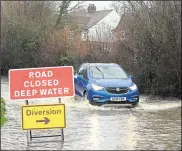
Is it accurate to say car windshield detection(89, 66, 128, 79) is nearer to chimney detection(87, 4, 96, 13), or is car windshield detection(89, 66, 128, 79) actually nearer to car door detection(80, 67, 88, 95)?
car door detection(80, 67, 88, 95)

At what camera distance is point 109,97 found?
14.8 metres

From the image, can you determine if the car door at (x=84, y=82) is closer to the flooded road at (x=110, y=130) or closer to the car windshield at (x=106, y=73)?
the car windshield at (x=106, y=73)

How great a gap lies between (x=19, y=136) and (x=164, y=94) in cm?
985

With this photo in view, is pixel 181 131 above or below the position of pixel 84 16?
below

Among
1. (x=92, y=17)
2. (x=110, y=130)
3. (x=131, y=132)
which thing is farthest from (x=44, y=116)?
(x=92, y=17)

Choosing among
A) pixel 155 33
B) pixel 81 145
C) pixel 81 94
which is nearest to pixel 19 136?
pixel 81 145

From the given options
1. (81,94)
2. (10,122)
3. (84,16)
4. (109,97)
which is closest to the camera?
(10,122)

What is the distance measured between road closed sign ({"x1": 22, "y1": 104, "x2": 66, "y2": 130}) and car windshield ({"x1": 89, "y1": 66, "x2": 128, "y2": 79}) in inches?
300

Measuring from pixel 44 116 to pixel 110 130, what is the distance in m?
2.30

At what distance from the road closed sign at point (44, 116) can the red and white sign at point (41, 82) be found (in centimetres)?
25

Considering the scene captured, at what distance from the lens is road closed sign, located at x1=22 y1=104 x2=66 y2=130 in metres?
8.50

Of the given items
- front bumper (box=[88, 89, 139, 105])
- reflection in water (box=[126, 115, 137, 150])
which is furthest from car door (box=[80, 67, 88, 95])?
reflection in water (box=[126, 115, 137, 150])

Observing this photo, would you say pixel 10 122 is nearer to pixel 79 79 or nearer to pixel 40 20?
pixel 79 79

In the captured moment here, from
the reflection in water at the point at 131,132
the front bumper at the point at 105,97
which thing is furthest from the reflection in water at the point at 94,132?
the front bumper at the point at 105,97
